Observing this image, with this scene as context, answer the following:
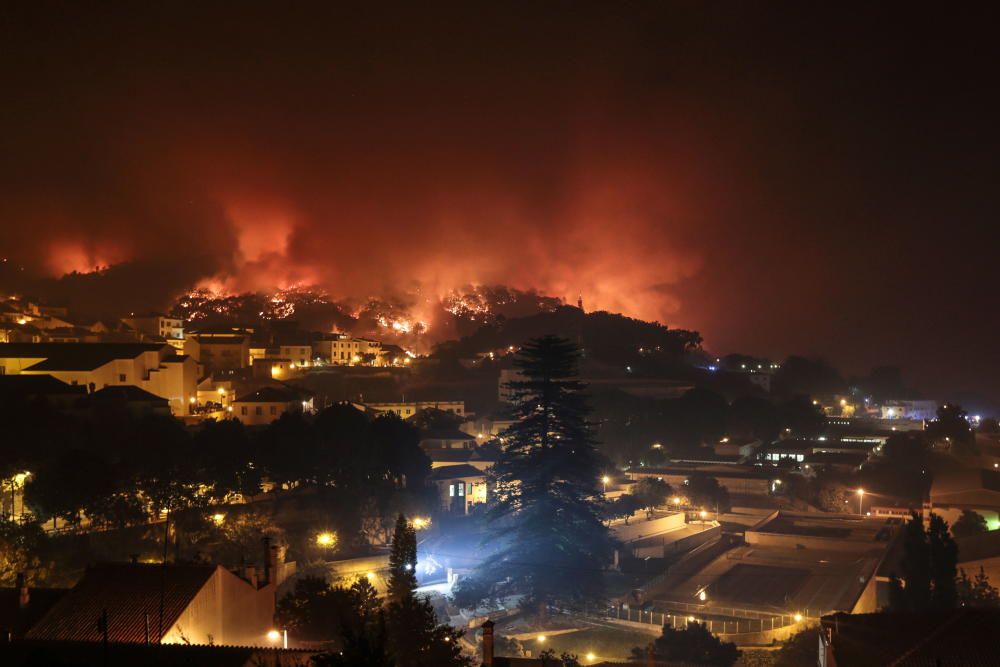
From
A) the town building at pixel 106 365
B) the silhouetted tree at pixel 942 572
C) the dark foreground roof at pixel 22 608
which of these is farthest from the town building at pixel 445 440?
the dark foreground roof at pixel 22 608

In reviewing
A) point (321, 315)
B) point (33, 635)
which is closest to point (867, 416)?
point (321, 315)

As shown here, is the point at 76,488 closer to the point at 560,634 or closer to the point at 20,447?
the point at 20,447

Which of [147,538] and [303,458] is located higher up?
[303,458]

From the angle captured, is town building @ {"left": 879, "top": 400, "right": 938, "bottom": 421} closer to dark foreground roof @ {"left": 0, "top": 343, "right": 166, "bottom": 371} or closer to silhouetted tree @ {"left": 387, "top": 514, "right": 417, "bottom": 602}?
dark foreground roof @ {"left": 0, "top": 343, "right": 166, "bottom": 371}

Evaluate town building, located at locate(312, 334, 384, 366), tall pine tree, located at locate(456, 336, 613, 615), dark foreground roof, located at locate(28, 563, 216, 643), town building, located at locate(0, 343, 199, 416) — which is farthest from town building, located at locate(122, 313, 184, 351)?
dark foreground roof, located at locate(28, 563, 216, 643)

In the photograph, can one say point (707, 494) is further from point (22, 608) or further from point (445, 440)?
point (22, 608)

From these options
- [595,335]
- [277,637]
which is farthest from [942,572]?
[595,335]
